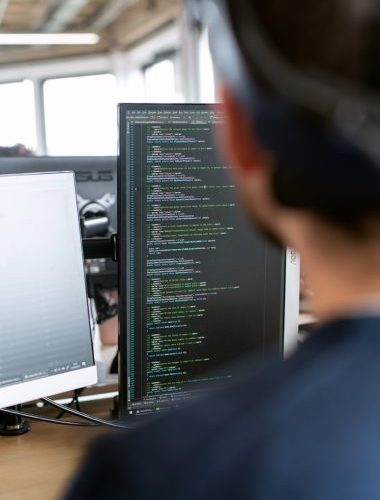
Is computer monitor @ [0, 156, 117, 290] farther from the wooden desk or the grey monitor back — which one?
the wooden desk

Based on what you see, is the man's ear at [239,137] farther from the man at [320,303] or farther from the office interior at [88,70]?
the office interior at [88,70]

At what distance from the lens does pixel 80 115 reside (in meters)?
8.64

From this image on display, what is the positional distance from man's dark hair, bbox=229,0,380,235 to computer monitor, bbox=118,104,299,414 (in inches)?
34.5

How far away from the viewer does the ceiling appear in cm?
724

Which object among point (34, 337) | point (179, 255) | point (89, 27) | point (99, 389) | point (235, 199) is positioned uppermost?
point (89, 27)

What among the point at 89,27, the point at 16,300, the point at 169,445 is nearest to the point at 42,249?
the point at 16,300

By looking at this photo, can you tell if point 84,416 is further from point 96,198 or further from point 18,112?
point 18,112

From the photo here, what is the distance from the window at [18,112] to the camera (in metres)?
8.43

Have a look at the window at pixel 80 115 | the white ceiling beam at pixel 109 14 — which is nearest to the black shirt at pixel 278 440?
the white ceiling beam at pixel 109 14

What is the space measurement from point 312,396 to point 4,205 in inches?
36.2

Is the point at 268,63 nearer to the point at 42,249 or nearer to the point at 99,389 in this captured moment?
the point at 42,249

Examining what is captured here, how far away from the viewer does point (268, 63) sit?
0.46m

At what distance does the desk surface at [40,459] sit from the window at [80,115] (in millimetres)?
7205

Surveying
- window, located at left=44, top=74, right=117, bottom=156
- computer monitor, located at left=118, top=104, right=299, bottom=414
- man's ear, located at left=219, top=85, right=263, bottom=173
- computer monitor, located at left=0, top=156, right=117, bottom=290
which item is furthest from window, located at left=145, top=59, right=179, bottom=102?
man's ear, located at left=219, top=85, right=263, bottom=173
